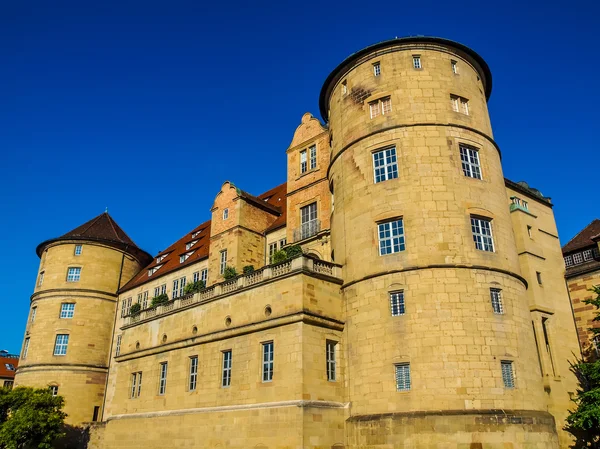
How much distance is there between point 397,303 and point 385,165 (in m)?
7.01

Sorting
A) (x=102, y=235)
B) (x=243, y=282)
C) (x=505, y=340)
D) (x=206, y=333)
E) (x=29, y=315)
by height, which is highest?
(x=102, y=235)

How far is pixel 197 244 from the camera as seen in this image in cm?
4488

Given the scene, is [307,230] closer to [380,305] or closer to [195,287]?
[195,287]

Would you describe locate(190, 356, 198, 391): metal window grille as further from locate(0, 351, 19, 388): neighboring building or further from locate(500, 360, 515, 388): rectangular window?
locate(0, 351, 19, 388): neighboring building

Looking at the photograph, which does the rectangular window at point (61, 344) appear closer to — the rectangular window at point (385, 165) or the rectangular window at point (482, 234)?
the rectangular window at point (385, 165)

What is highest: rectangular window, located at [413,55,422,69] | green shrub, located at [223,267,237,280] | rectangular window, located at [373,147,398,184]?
rectangular window, located at [413,55,422,69]

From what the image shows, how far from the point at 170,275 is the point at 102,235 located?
36.8 ft

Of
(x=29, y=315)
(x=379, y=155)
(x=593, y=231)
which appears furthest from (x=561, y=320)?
(x=29, y=315)

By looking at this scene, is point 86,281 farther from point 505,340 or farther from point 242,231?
point 505,340

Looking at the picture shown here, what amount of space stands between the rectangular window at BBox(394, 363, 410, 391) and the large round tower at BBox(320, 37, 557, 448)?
0.05 meters

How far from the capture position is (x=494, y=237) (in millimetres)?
24969

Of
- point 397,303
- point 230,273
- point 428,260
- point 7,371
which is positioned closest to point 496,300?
point 428,260

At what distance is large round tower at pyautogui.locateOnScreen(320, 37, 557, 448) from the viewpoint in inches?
852

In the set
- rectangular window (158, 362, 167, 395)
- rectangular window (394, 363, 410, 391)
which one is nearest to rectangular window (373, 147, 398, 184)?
rectangular window (394, 363, 410, 391)
